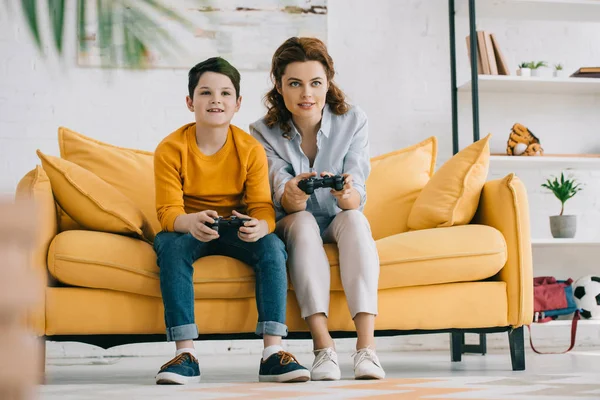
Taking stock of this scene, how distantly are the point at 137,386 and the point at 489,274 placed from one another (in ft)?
3.28

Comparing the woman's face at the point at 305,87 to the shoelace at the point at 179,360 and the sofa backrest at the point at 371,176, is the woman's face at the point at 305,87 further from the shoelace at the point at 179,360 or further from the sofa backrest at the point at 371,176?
the shoelace at the point at 179,360

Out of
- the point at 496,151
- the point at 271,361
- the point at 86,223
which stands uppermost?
the point at 496,151

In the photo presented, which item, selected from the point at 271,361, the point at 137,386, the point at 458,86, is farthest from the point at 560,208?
the point at 137,386

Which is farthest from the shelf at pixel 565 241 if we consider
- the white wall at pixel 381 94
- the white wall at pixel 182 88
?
the white wall at pixel 182 88

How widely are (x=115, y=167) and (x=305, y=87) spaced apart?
0.73m

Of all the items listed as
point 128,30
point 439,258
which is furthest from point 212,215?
point 128,30

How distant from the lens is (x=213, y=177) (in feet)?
6.57

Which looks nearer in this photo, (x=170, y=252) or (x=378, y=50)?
(x=170, y=252)

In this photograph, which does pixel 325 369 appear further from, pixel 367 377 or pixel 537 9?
pixel 537 9

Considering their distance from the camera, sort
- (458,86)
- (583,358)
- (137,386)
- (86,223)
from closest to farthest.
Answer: (137,386) < (86,223) < (583,358) < (458,86)

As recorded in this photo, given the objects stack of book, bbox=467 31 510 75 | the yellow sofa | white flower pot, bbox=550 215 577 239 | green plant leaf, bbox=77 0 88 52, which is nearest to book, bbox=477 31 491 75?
stack of book, bbox=467 31 510 75

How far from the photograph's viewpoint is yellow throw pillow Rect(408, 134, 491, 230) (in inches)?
87.0

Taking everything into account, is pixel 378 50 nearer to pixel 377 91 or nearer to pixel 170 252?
pixel 377 91

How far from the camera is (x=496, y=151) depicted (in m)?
3.49
